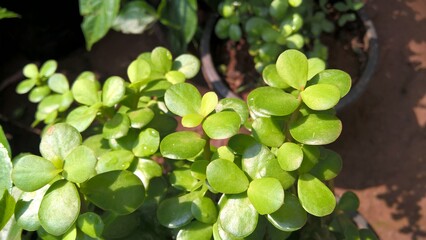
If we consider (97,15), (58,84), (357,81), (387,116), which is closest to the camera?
(58,84)

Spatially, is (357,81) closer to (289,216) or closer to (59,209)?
(289,216)

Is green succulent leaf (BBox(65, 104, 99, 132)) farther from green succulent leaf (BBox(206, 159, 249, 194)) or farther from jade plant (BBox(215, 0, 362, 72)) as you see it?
jade plant (BBox(215, 0, 362, 72))

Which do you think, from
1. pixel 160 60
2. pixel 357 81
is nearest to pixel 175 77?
pixel 160 60

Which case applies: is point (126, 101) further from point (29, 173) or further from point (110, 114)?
point (29, 173)

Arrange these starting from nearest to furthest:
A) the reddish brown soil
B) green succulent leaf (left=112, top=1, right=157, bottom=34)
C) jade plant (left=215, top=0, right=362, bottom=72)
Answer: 1. jade plant (left=215, top=0, right=362, bottom=72)
2. green succulent leaf (left=112, top=1, right=157, bottom=34)
3. the reddish brown soil

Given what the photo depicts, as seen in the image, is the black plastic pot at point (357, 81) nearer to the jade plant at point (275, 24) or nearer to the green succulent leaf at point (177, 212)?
the jade plant at point (275, 24)

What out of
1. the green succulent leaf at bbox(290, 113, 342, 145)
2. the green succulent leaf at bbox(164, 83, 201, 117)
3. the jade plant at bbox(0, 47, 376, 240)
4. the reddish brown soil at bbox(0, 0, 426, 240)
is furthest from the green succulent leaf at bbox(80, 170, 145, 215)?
the reddish brown soil at bbox(0, 0, 426, 240)
